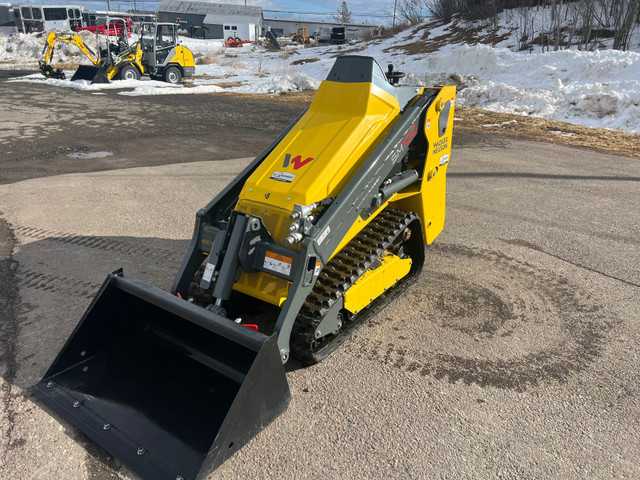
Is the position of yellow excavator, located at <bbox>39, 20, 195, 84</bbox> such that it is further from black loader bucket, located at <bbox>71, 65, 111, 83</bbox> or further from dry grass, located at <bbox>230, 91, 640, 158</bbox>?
dry grass, located at <bbox>230, 91, 640, 158</bbox>

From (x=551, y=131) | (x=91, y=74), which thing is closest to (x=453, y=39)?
(x=551, y=131)

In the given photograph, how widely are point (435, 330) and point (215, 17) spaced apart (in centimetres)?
8055

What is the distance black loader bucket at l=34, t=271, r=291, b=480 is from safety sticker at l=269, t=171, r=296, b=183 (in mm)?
1202

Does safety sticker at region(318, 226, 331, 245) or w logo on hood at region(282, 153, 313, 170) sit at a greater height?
w logo on hood at region(282, 153, 313, 170)

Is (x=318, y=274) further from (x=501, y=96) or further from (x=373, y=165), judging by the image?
(x=501, y=96)

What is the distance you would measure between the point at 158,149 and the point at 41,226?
14.7 feet

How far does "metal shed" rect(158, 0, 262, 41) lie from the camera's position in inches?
2776

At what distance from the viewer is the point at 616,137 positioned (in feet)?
38.0

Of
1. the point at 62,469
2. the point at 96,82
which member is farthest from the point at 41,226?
the point at 96,82

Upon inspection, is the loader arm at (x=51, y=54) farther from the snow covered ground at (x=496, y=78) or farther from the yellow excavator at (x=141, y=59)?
the snow covered ground at (x=496, y=78)

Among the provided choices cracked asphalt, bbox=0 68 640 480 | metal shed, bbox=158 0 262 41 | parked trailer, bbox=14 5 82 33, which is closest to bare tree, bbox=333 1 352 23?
metal shed, bbox=158 0 262 41

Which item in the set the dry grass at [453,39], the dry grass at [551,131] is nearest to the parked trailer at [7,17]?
the dry grass at [453,39]

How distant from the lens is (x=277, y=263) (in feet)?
11.1

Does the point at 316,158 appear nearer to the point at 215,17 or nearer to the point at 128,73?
the point at 128,73
